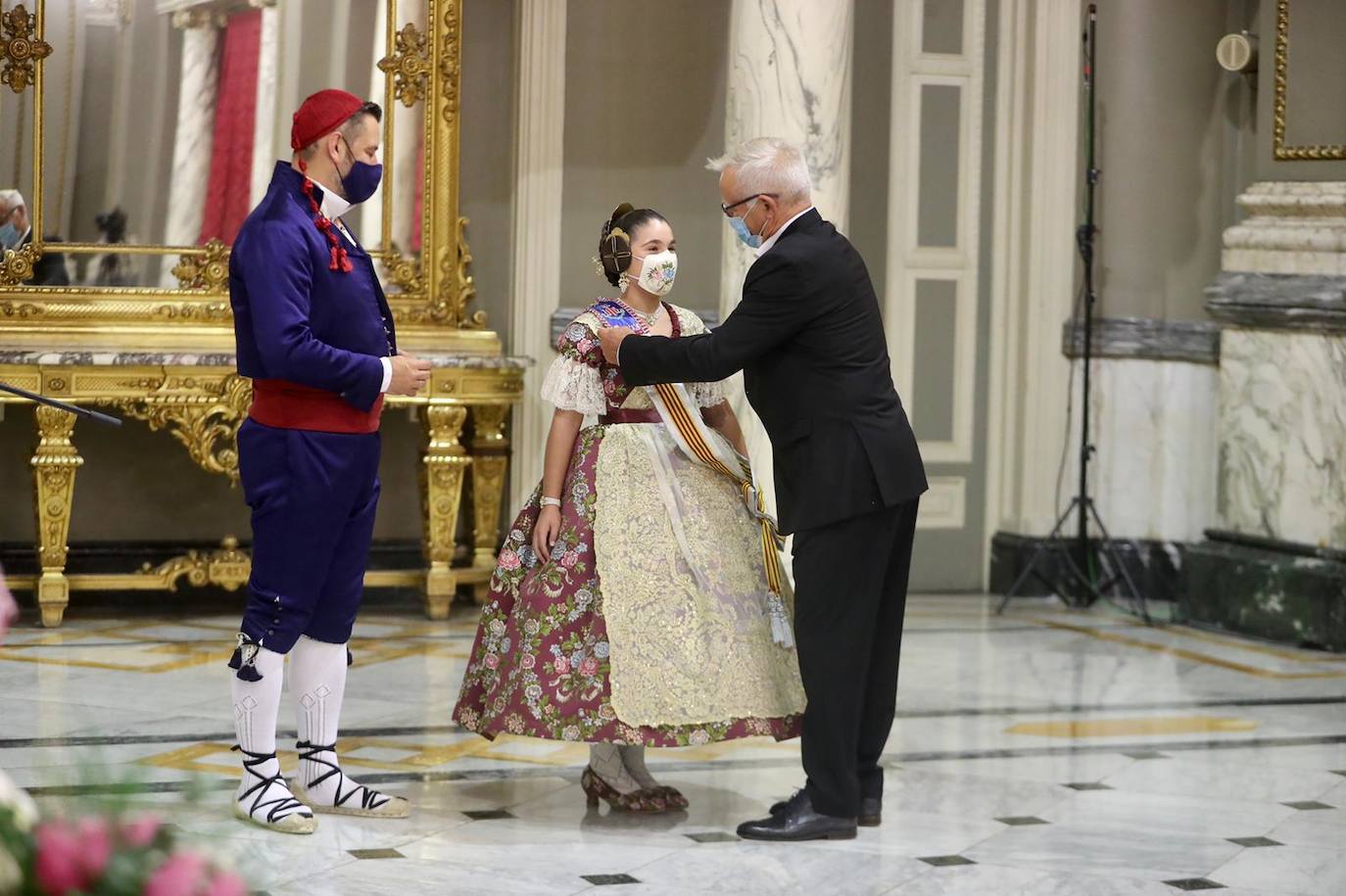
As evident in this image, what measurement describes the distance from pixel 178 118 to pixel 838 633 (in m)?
3.98

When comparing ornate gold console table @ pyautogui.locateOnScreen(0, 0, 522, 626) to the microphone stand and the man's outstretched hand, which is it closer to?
the man's outstretched hand

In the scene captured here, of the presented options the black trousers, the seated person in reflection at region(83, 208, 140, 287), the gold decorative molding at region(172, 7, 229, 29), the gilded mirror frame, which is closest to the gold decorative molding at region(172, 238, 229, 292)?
the gilded mirror frame

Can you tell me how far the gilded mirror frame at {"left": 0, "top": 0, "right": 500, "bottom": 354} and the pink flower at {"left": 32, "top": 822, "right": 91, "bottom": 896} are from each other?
5.76 meters

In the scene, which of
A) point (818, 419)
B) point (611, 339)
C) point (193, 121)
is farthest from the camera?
point (193, 121)

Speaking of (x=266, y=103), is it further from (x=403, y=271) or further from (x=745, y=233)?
(x=745, y=233)

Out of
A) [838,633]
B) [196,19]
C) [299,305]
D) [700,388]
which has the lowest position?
[838,633]

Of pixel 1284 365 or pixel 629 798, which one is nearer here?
pixel 629 798

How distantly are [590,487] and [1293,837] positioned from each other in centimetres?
168

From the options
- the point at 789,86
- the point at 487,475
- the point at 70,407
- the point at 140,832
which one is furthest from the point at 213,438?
the point at 140,832

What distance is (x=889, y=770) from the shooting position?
4.61 metres

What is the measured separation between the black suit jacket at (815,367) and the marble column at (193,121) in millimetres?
3419

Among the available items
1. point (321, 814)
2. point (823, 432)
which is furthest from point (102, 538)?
point (823, 432)

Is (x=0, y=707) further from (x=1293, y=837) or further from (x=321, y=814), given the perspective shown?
(x=1293, y=837)

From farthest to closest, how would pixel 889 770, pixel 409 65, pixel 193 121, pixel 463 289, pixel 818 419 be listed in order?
pixel 463 289
pixel 409 65
pixel 193 121
pixel 889 770
pixel 818 419
